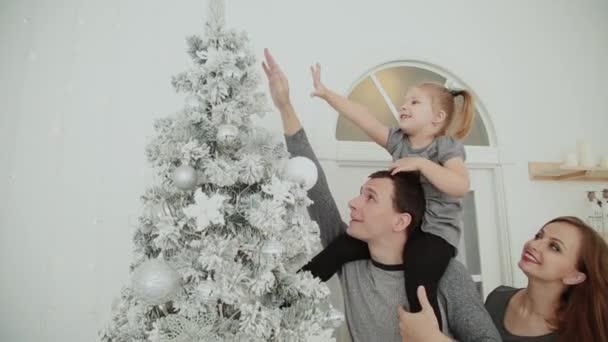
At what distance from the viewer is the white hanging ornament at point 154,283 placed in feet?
2.51

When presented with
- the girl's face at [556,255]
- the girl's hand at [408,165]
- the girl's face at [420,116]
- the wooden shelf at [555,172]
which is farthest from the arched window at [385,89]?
the girl's face at [556,255]

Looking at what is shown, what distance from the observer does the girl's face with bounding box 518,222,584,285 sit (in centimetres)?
134

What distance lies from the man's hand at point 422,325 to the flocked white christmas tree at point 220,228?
29 cm

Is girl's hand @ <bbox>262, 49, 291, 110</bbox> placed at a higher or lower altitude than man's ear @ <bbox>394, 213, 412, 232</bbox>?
higher

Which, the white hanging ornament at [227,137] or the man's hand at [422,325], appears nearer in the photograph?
the white hanging ornament at [227,137]

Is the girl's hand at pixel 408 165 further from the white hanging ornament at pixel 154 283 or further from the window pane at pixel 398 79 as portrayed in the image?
the window pane at pixel 398 79

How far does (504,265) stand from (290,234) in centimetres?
164

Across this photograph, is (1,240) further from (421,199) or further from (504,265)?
(504,265)

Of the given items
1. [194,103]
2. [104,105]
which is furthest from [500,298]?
[104,105]

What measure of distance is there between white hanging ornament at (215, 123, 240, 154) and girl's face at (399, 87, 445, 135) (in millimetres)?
718

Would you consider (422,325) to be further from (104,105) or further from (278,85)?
(104,105)

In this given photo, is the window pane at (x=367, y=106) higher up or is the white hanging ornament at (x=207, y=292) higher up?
the window pane at (x=367, y=106)

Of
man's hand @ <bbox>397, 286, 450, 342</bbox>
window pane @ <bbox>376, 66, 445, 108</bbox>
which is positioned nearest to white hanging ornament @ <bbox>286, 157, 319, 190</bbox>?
man's hand @ <bbox>397, 286, 450, 342</bbox>

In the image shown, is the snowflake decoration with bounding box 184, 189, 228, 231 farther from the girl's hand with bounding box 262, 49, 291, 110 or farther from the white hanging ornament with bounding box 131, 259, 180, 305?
the girl's hand with bounding box 262, 49, 291, 110
